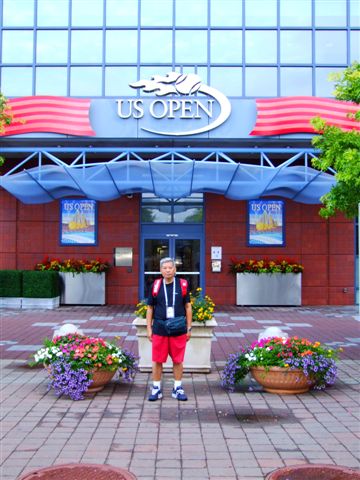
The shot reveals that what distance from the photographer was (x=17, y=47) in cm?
1897

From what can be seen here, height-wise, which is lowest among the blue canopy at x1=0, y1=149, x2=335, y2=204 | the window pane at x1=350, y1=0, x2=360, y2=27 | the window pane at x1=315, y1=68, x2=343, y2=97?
the blue canopy at x1=0, y1=149, x2=335, y2=204

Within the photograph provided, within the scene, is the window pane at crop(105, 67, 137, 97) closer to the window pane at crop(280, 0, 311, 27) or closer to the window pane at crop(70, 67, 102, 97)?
the window pane at crop(70, 67, 102, 97)

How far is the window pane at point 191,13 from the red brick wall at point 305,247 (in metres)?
5.56

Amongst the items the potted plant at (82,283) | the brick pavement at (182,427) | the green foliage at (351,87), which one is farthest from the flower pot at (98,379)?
the potted plant at (82,283)

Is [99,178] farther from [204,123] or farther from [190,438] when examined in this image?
[190,438]

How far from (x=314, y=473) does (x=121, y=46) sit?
1649 cm

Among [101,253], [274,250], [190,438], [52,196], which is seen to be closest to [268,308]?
[274,250]

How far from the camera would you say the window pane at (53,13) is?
19.1m

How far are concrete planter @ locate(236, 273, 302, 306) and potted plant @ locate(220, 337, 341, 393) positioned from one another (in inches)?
448

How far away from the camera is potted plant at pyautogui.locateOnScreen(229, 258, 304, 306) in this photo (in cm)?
1905

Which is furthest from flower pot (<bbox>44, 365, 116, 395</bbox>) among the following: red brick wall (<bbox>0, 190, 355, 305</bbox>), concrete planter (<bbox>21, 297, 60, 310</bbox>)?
red brick wall (<bbox>0, 190, 355, 305</bbox>)

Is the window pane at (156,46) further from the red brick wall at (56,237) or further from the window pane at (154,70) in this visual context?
the red brick wall at (56,237)

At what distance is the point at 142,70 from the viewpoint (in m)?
18.7

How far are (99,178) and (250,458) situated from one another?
39.6 ft
